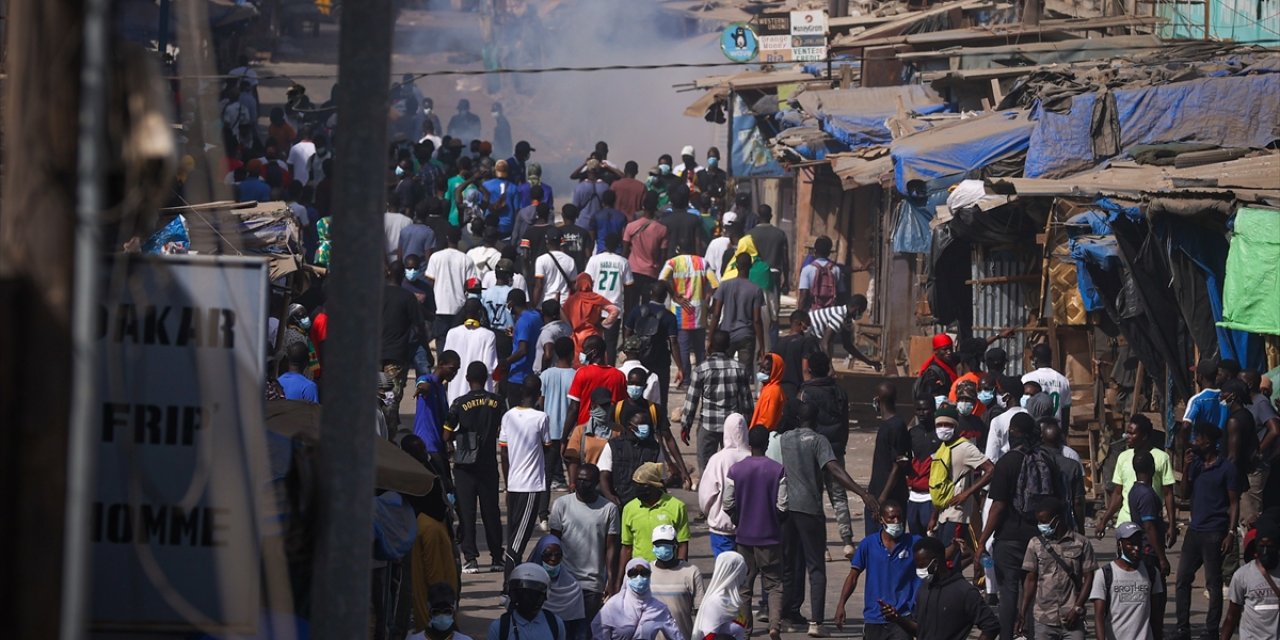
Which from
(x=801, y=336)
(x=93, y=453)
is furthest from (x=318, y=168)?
(x=93, y=453)

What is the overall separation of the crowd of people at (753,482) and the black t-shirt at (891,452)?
20mm

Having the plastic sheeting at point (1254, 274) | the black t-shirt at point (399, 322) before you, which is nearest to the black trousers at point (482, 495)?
the black t-shirt at point (399, 322)

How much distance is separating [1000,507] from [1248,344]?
341cm

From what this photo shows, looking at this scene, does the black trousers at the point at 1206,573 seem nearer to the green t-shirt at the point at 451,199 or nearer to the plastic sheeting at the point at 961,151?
the plastic sheeting at the point at 961,151

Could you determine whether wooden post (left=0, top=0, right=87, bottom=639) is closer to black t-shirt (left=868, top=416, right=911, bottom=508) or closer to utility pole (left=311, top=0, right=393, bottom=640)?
utility pole (left=311, top=0, right=393, bottom=640)

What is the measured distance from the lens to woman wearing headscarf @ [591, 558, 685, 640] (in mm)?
10133

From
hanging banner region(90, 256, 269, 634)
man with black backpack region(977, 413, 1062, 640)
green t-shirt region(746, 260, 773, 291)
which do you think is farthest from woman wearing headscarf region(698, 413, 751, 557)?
hanging banner region(90, 256, 269, 634)

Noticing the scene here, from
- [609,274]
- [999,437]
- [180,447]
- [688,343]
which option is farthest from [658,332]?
[180,447]

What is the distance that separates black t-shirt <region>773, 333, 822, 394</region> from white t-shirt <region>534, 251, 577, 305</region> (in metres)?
2.76

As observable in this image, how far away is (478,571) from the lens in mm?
13234

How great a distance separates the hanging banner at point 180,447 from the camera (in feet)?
16.5

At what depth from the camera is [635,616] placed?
1017 centimetres

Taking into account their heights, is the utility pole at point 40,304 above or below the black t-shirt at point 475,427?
above

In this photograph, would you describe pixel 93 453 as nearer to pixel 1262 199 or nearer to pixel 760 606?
pixel 760 606
